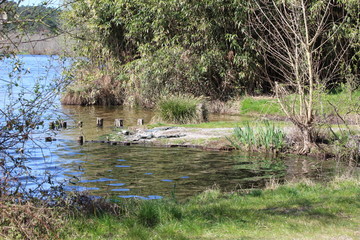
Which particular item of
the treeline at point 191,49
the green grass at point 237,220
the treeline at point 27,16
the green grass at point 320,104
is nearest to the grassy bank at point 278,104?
the green grass at point 320,104

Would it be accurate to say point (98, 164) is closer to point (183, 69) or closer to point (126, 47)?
point (183, 69)

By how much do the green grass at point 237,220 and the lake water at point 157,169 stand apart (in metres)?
2.80

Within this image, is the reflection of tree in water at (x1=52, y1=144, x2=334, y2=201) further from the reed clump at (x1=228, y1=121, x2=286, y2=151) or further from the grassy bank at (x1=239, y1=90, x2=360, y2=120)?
the grassy bank at (x1=239, y1=90, x2=360, y2=120)

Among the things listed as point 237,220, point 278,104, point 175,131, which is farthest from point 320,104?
point 237,220

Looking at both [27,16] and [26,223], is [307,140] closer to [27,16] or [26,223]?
[27,16]

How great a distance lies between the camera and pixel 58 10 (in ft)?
20.5

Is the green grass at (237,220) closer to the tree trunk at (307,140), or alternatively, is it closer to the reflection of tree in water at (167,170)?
the reflection of tree in water at (167,170)

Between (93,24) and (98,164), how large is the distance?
57.4ft

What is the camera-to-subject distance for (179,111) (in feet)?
69.3

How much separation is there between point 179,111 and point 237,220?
14940mm

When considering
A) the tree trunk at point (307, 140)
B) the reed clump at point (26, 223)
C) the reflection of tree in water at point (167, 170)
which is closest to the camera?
the reed clump at point (26, 223)

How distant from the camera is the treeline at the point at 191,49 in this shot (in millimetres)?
25969

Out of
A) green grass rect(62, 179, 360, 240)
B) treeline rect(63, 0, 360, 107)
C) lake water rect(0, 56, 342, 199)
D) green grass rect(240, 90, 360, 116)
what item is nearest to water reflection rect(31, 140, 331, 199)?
lake water rect(0, 56, 342, 199)

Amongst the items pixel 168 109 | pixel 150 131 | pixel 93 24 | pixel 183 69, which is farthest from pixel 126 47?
pixel 150 131
